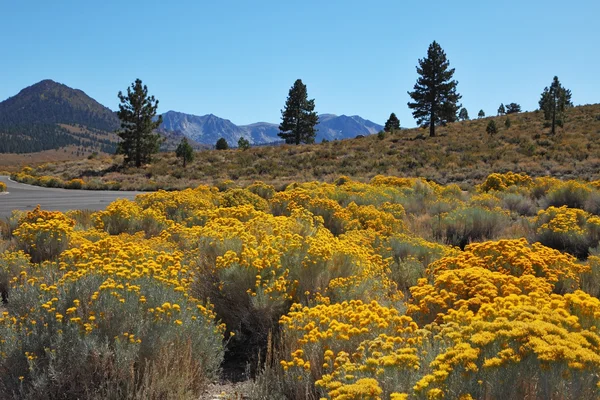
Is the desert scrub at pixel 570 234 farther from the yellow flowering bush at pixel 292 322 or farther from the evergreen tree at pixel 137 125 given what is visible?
the evergreen tree at pixel 137 125

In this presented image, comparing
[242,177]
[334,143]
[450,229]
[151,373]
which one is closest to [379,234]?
[450,229]

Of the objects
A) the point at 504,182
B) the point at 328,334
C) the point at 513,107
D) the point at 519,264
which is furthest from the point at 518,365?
the point at 513,107

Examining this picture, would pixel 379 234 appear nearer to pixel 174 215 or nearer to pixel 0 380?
pixel 174 215

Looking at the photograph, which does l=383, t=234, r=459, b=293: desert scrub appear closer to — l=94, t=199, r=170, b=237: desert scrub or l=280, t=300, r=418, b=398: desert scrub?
l=280, t=300, r=418, b=398: desert scrub

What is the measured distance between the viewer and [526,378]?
265 cm

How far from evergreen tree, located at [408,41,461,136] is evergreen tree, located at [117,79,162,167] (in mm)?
27033

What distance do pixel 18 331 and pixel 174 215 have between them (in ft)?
27.1

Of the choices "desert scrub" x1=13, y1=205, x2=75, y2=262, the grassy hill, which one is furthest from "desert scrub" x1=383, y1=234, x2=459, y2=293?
the grassy hill

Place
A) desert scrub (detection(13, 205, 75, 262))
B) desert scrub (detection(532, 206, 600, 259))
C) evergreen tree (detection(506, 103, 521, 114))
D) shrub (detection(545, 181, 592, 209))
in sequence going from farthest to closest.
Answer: evergreen tree (detection(506, 103, 521, 114)) → shrub (detection(545, 181, 592, 209)) → desert scrub (detection(532, 206, 600, 259)) → desert scrub (detection(13, 205, 75, 262))

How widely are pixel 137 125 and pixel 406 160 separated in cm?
2602

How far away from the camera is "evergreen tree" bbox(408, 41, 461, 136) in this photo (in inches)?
1917

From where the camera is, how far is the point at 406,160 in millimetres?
37281

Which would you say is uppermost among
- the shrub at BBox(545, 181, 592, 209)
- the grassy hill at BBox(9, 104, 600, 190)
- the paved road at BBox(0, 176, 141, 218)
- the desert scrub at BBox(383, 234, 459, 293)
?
the grassy hill at BBox(9, 104, 600, 190)

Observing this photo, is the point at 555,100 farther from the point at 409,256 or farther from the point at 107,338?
the point at 107,338
